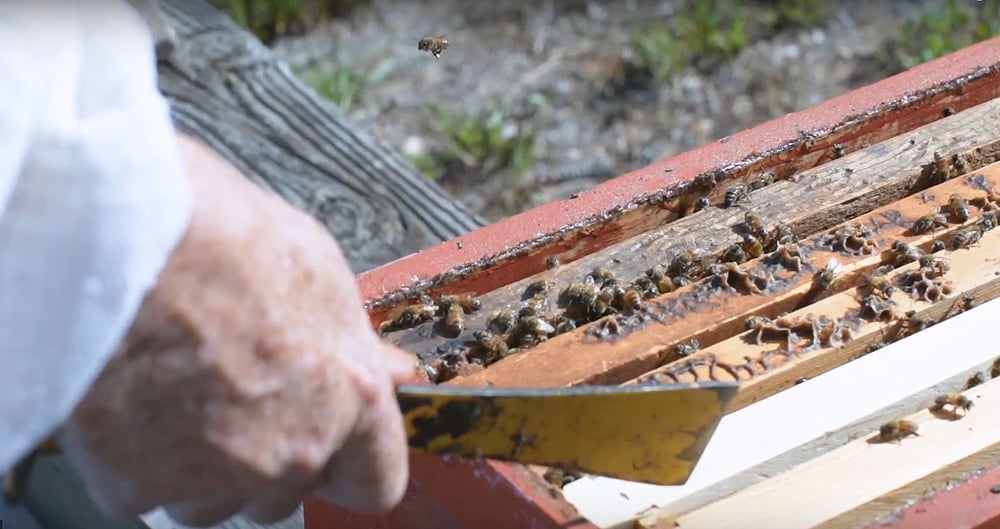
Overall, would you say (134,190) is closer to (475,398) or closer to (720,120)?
(475,398)

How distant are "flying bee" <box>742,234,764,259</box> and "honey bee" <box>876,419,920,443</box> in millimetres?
379

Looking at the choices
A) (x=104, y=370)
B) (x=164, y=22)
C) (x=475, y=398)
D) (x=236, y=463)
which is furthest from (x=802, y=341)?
(x=164, y=22)

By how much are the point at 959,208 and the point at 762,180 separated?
312 mm

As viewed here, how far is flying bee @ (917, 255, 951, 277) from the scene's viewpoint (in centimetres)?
188

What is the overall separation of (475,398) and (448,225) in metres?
1.42

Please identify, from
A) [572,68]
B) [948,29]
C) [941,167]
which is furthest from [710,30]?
[941,167]

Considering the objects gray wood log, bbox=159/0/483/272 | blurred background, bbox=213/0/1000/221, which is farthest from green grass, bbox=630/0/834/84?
gray wood log, bbox=159/0/483/272

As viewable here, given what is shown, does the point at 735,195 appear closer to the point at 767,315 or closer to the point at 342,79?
the point at 767,315

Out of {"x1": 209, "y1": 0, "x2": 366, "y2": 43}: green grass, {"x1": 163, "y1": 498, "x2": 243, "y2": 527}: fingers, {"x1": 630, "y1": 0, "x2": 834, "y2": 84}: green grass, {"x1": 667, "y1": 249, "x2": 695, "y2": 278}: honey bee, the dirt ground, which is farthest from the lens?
{"x1": 209, "y1": 0, "x2": 366, "y2": 43}: green grass

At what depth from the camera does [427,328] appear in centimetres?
184

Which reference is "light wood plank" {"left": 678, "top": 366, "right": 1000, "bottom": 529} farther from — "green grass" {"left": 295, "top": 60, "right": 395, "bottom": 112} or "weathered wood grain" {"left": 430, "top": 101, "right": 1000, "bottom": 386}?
"green grass" {"left": 295, "top": 60, "right": 395, "bottom": 112}

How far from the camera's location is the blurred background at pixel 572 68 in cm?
403

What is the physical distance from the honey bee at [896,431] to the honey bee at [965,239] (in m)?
0.39

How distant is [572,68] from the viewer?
4465 mm
